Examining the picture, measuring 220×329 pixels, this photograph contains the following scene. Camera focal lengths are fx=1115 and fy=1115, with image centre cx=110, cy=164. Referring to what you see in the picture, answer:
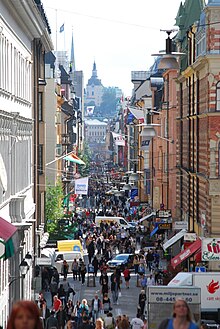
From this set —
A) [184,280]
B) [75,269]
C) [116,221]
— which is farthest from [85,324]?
[116,221]

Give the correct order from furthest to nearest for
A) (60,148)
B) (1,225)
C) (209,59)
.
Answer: (60,148)
(209,59)
(1,225)

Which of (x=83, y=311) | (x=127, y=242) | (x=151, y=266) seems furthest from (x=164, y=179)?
(x=83, y=311)

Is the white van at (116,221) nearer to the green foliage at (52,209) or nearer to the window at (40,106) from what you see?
the green foliage at (52,209)

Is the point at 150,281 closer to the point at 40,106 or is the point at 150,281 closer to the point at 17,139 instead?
the point at 17,139

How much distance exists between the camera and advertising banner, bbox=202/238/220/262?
109 ft

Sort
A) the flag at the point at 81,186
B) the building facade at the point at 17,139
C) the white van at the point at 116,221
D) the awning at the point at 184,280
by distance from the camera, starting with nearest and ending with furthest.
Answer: the awning at the point at 184,280
the building facade at the point at 17,139
the flag at the point at 81,186
the white van at the point at 116,221

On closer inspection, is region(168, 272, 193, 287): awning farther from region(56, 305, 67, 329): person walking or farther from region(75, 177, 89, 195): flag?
region(75, 177, 89, 195): flag

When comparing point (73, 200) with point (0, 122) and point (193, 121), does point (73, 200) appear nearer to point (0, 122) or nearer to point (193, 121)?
point (193, 121)

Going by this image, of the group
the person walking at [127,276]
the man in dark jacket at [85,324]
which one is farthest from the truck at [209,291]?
the person walking at [127,276]

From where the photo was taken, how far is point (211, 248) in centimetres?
3331

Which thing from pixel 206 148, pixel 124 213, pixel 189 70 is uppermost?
pixel 189 70

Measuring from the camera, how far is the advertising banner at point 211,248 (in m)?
33.3

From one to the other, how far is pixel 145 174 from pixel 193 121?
31202mm

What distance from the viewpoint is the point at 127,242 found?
54.4 metres
